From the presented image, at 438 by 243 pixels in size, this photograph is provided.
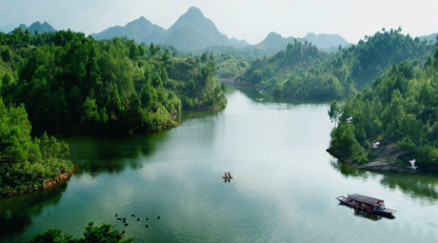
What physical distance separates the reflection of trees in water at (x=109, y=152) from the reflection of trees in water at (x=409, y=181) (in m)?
33.3

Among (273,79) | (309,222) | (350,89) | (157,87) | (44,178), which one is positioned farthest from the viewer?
(273,79)

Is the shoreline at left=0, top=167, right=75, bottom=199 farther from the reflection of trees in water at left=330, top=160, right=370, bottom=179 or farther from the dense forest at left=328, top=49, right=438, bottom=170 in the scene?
the dense forest at left=328, top=49, right=438, bottom=170

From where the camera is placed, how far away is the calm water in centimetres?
3550

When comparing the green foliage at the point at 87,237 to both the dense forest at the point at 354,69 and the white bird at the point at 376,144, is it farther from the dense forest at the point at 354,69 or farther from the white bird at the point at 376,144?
the dense forest at the point at 354,69

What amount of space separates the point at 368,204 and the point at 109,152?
133 feet

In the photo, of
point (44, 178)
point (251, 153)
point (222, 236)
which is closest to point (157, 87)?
point (251, 153)

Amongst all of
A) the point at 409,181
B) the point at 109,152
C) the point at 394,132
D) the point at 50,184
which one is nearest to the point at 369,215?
the point at 409,181

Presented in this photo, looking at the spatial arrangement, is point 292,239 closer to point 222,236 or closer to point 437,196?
point 222,236

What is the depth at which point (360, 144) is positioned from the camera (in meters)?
61.5

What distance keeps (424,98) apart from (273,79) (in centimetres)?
13389

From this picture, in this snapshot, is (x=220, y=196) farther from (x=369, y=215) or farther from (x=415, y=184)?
(x=415, y=184)

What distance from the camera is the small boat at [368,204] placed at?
3988 cm

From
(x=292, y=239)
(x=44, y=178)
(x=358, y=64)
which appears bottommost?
(x=292, y=239)

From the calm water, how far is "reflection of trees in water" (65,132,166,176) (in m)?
0.16
